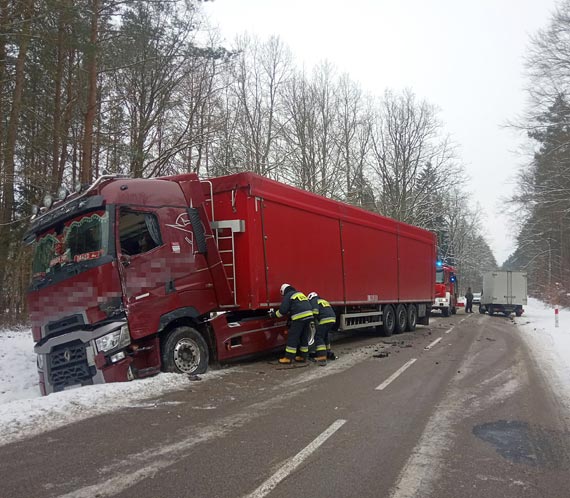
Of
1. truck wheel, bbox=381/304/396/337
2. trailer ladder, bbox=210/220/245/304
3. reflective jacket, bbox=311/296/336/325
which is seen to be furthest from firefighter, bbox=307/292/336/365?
truck wheel, bbox=381/304/396/337

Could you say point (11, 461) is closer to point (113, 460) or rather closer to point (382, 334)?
point (113, 460)

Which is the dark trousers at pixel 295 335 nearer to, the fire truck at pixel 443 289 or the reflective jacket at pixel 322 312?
the reflective jacket at pixel 322 312

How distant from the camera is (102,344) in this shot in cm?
696

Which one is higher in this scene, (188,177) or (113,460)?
(188,177)

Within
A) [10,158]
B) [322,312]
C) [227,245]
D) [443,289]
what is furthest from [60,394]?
[443,289]

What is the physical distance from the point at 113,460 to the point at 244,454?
46.4 inches

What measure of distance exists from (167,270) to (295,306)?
106 inches

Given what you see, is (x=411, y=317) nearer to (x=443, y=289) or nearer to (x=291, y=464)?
(x=443, y=289)

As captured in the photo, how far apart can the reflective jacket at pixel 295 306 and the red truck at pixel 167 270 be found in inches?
13.7

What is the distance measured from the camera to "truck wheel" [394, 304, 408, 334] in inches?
645

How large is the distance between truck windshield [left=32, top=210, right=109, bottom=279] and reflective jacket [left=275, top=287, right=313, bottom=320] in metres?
3.57

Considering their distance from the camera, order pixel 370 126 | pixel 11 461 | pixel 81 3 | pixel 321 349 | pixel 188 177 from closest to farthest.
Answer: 1. pixel 11 461
2. pixel 188 177
3. pixel 321 349
4. pixel 81 3
5. pixel 370 126

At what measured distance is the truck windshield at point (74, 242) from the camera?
7152 millimetres

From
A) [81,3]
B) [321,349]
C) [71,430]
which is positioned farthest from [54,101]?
[71,430]
